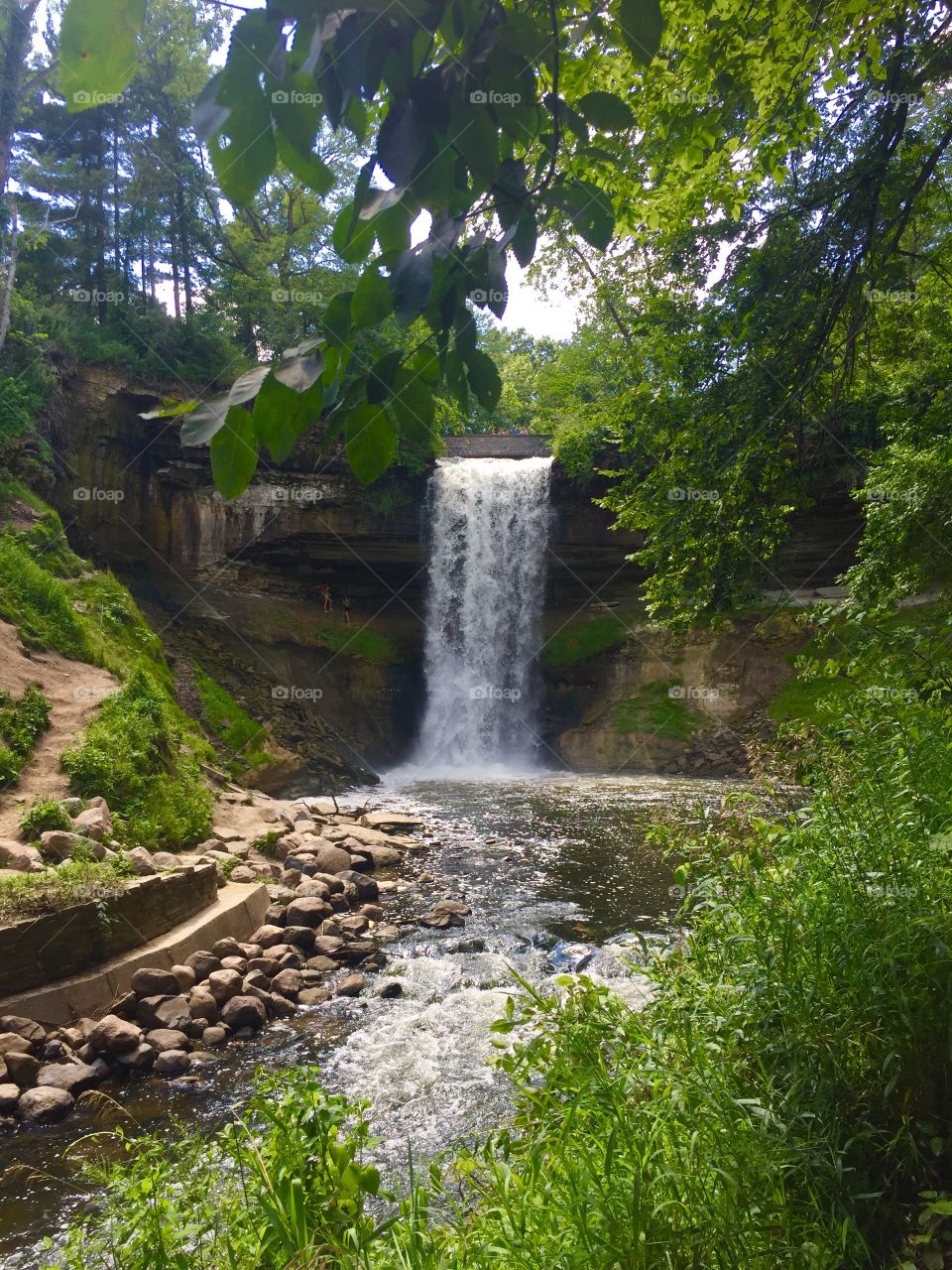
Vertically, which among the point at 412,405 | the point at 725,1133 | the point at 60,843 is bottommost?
the point at 60,843

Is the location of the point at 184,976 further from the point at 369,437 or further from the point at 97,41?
the point at 97,41

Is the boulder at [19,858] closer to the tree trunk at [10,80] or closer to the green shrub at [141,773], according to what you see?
the green shrub at [141,773]

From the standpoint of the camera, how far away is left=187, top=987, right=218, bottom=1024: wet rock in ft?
20.0

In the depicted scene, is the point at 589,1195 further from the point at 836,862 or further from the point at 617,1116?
the point at 836,862

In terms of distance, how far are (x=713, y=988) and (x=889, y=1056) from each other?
718 mm

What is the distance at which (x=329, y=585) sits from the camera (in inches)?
955

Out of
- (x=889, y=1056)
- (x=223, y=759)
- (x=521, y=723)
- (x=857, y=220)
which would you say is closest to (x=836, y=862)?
(x=889, y=1056)

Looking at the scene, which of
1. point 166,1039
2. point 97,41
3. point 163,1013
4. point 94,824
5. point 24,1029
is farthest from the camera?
point 94,824

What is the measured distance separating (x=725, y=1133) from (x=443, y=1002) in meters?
4.34

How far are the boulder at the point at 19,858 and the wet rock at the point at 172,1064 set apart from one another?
1852 millimetres

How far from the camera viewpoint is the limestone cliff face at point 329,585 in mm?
19984

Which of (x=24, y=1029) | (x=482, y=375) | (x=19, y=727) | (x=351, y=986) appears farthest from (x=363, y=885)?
(x=482, y=375)

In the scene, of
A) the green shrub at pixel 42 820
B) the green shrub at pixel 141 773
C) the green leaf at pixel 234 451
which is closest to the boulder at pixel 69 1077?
the green shrub at pixel 42 820

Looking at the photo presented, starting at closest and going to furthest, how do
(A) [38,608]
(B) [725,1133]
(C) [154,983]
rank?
(B) [725,1133] < (C) [154,983] < (A) [38,608]
